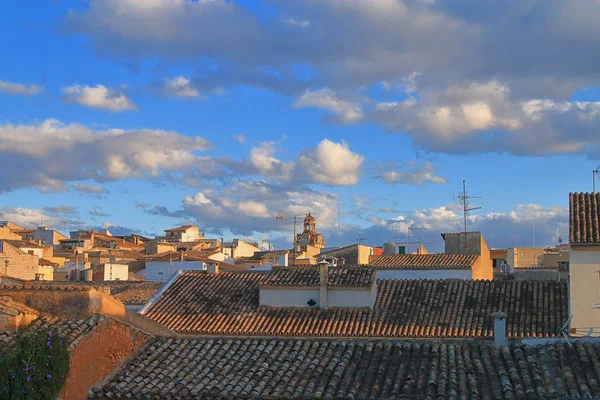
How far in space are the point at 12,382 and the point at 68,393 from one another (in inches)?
40.0

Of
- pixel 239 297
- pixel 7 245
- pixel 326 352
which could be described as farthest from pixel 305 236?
pixel 326 352

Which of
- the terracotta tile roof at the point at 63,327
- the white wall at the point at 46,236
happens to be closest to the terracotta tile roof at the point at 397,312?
the terracotta tile roof at the point at 63,327

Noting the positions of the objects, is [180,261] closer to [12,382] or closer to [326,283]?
[326,283]

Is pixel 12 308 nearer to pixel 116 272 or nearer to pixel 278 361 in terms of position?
pixel 278 361

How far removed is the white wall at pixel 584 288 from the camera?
24078 mm

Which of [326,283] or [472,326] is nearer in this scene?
[472,326]

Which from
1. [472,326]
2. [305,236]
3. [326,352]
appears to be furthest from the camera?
[305,236]

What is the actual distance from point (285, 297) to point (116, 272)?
26.7 metres

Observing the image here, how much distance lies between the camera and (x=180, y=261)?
52.5 metres

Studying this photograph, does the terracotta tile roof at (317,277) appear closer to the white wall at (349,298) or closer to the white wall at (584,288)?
the white wall at (349,298)

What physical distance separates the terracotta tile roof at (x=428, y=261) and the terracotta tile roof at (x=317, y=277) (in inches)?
238

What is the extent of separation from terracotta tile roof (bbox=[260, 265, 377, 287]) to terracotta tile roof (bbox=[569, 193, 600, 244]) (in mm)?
6809

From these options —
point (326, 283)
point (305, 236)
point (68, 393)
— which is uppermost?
point (305, 236)

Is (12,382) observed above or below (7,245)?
below
